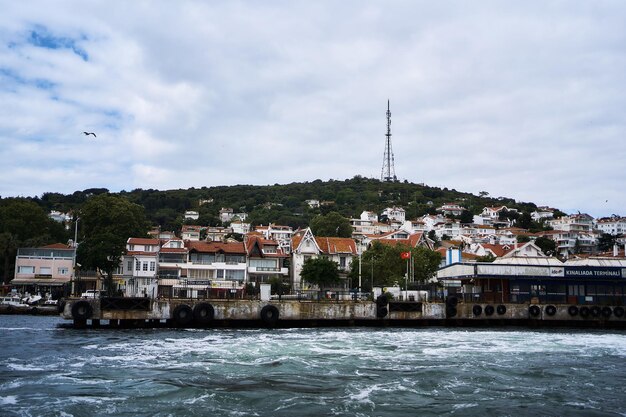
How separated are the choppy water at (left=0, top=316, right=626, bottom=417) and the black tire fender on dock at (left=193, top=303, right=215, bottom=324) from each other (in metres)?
4.26

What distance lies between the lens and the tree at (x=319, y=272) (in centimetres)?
6550

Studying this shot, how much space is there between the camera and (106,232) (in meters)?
63.3

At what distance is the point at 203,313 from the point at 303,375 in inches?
809

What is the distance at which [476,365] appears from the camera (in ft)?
87.5

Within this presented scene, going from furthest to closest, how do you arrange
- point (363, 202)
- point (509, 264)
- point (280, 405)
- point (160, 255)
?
point (363, 202) < point (160, 255) < point (509, 264) < point (280, 405)

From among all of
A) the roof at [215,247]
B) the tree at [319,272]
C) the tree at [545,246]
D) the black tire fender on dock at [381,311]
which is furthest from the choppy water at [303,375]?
the tree at [545,246]

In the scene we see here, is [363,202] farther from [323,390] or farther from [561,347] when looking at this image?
[323,390]

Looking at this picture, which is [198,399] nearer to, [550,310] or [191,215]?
[550,310]

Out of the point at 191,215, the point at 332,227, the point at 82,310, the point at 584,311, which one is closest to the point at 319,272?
the point at 584,311

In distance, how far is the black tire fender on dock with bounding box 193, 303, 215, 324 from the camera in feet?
138

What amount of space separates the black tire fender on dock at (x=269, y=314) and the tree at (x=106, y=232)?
23.4m

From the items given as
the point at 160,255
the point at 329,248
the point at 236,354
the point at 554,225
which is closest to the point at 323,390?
the point at 236,354

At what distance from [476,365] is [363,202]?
16299 cm

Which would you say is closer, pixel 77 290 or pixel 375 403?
pixel 375 403
